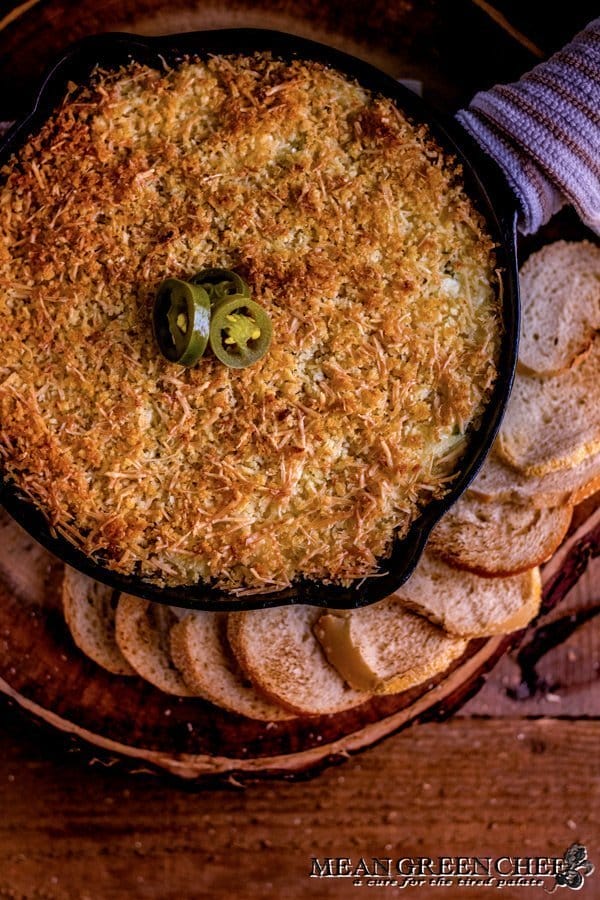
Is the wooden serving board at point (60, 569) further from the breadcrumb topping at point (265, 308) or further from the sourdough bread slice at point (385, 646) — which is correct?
the breadcrumb topping at point (265, 308)

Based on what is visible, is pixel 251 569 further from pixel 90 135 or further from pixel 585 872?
pixel 585 872

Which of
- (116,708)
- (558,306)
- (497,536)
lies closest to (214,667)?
(116,708)

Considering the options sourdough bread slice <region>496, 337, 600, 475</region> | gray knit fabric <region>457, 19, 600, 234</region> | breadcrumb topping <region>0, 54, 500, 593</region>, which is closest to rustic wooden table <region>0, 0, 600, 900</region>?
sourdough bread slice <region>496, 337, 600, 475</region>

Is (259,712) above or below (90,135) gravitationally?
below

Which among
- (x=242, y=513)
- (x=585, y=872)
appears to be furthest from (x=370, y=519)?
(x=585, y=872)

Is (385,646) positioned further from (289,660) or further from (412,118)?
(412,118)
